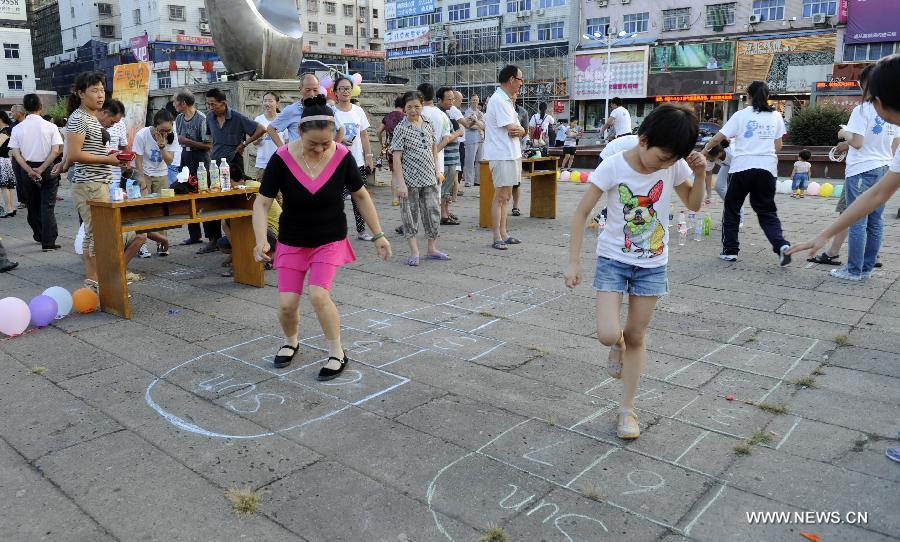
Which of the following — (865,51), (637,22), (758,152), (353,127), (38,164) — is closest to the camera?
(758,152)

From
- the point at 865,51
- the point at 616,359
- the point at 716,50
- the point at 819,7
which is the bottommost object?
the point at 616,359

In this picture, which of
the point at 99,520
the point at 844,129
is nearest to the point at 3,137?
the point at 99,520

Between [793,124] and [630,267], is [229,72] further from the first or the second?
[793,124]

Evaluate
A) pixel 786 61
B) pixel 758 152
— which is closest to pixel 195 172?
pixel 758 152

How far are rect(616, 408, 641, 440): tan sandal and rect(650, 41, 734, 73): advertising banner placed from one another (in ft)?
135

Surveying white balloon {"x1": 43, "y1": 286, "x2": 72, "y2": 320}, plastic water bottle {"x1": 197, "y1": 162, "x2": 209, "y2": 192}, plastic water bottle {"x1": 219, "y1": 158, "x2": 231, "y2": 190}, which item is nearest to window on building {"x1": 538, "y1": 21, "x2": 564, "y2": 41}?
plastic water bottle {"x1": 219, "y1": 158, "x2": 231, "y2": 190}

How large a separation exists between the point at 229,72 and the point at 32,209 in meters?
6.60

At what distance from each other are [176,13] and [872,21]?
5453 cm

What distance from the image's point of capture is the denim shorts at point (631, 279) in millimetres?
3221

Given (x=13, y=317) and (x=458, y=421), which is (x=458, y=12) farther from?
(x=458, y=421)

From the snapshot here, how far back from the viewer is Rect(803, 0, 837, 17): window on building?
36.2 meters

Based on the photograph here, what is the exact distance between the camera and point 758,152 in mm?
6836

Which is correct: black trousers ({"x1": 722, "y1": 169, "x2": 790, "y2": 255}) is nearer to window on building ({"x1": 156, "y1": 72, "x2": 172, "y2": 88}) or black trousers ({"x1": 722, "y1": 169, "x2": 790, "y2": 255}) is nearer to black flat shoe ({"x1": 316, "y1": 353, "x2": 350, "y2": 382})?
black flat shoe ({"x1": 316, "y1": 353, "x2": 350, "y2": 382})

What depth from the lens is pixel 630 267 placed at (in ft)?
10.6
